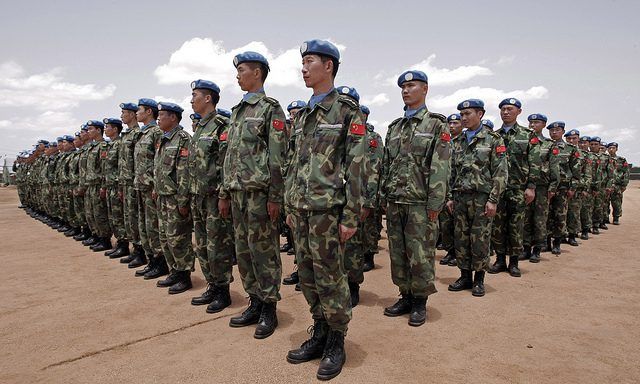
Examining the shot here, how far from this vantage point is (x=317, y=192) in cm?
279

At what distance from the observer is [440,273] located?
241 inches

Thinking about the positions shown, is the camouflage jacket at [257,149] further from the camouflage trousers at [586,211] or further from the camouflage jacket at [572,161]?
the camouflage trousers at [586,211]

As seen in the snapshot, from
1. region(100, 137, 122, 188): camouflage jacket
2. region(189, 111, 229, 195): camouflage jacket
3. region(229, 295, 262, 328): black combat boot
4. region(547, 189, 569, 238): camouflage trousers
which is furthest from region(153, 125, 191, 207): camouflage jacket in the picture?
region(547, 189, 569, 238): camouflage trousers

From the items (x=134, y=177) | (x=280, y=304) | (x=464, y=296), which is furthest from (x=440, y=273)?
(x=134, y=177)

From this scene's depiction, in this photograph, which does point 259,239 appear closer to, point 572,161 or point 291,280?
point 291,280

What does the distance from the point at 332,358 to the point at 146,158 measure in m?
4.01

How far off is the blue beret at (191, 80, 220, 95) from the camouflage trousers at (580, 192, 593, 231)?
1017cm

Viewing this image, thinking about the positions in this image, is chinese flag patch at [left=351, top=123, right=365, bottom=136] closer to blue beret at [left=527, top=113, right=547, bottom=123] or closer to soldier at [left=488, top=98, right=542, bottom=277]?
soldier at [left=488, top=98, right=542, bottom=277]

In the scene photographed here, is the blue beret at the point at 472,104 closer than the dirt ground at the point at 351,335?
No

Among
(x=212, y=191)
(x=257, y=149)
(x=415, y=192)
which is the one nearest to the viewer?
(x=257, y=149)

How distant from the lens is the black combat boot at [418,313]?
3775 millimetres

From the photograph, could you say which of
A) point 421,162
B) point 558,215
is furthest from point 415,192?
point 558,215

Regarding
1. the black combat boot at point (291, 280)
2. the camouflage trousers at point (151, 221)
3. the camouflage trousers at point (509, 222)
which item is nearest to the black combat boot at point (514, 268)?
the camouflage trousers at point (509, 222)

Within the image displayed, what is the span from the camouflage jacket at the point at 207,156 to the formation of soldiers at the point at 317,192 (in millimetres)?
16
